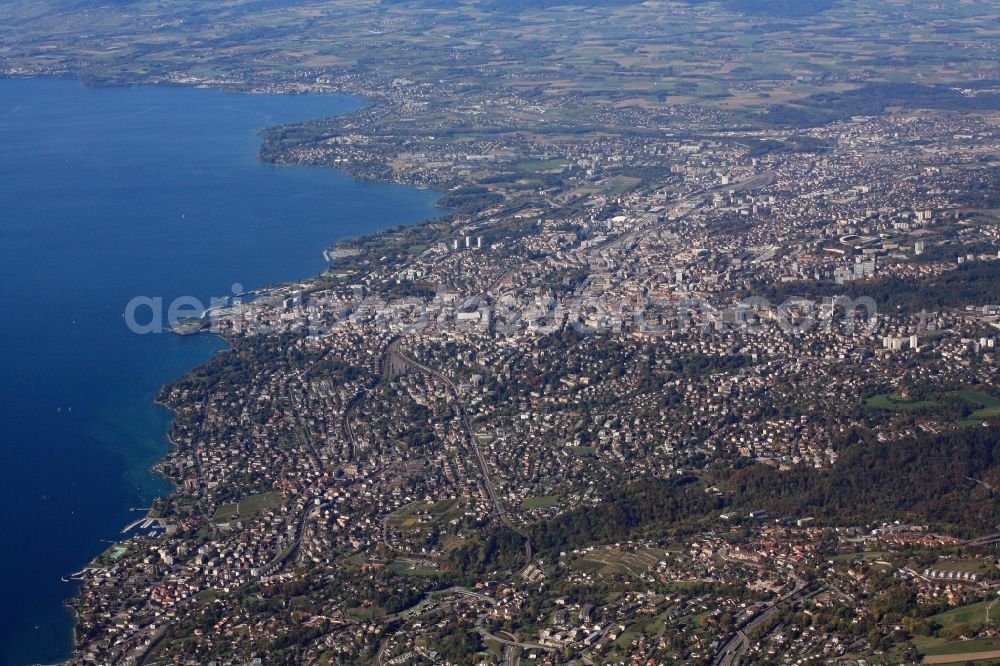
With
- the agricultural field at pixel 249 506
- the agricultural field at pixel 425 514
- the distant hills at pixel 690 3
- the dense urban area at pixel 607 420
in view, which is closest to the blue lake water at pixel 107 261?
the dense urban area at pixel 607 420

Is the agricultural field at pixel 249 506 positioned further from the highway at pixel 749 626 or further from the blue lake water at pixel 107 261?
the highway at pixel 749 626

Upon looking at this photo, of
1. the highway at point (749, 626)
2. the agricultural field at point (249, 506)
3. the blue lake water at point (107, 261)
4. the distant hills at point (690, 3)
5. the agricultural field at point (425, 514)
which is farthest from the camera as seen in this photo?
the distant hills at point (690, 3)

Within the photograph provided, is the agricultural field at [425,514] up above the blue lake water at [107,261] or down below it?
below

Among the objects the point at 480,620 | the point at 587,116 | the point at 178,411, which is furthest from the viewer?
the point at 587,116

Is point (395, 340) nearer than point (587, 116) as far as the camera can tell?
Yes

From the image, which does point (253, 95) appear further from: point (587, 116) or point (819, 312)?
point (819, 312)

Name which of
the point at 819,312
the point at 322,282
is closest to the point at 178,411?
the point at 322,282

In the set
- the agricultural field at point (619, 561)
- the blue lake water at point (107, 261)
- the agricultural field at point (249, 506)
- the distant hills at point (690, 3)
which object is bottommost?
the agricultural field at point (619, 561)

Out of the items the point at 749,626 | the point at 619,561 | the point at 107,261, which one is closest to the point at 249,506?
the point at 619,561
